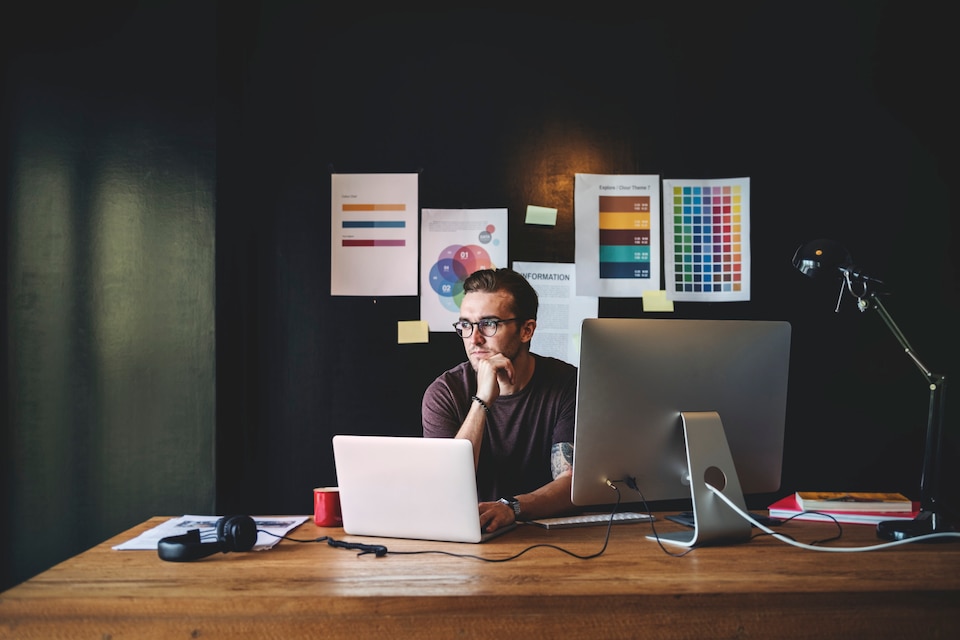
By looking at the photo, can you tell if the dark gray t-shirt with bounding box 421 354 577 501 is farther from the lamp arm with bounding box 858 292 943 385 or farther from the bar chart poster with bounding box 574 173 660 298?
the lamp arm with bounding box 858 292 943 385

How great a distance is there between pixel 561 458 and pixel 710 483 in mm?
522

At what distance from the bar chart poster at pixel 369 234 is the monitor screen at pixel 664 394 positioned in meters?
1.31

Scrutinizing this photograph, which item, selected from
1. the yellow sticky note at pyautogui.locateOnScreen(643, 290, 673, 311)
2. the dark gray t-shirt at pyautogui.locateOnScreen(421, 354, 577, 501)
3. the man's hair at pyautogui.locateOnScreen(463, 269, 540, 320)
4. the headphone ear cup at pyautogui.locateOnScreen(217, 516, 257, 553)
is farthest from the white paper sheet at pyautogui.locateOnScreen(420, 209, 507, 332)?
the headphone ear cup at pyautogui.locateOnScreen(217, 516, 257, 553)

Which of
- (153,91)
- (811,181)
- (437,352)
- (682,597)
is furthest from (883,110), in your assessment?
(153,91)

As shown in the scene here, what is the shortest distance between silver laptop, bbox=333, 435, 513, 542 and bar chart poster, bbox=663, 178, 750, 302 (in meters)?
1.51

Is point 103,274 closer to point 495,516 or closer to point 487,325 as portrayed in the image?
point 487,325

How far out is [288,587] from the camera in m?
1.21

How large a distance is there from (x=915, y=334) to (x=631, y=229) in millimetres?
1071

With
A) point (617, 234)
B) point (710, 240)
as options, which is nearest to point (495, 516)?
point (617, 234)

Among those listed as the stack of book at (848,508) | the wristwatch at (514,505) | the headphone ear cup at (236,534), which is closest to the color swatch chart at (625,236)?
the stack of book at (848,508)

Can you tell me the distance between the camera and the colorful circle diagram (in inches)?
106

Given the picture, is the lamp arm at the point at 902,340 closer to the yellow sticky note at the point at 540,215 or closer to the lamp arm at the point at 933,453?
the lamp arm at the point at 933,453

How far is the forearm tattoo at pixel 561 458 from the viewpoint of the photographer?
1.97m

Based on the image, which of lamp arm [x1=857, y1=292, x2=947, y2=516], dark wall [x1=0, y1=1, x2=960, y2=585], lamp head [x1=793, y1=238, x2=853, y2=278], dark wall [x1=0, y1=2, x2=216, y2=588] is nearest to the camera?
lamp arm [x1=857, y1=292, x2=947, y2=516]
